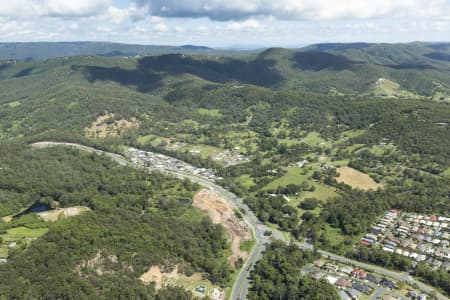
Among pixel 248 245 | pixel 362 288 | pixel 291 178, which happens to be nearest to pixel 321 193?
pixel 291 178

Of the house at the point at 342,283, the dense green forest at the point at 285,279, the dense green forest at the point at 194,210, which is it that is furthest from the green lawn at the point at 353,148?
the house at the point at 342,283

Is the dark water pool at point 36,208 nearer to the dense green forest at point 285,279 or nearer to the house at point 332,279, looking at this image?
the dense green forest at point 285,279

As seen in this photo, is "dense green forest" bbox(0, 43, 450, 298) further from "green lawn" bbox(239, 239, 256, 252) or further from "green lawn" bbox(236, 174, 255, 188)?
"green lawn" bbox(239, 239, 256, 252)

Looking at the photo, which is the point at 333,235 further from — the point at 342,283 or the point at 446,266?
the point at 446,266

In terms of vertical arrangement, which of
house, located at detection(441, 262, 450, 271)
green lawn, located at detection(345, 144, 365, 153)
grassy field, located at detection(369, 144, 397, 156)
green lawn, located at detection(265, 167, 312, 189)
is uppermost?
grassy field, located at detection(369, 144, 397, 156)

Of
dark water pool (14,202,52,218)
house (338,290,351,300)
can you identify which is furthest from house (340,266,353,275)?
dark water pool (14,202,52,218)

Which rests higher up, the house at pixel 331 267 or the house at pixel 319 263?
the house at pixel 331 267
